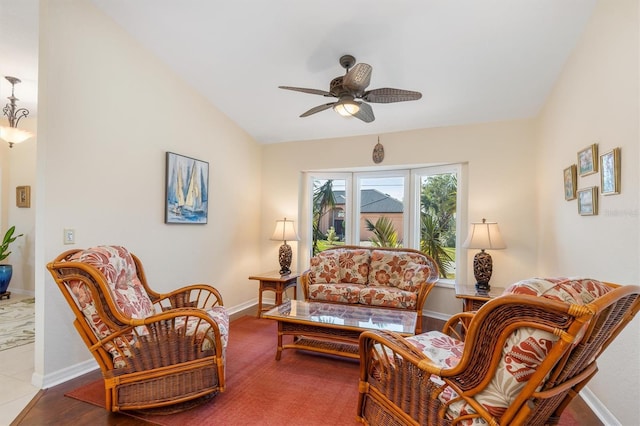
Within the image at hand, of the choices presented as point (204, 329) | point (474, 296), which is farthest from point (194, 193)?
point (474, 296)

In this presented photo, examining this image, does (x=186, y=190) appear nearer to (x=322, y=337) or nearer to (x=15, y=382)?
(x=15, y=382)

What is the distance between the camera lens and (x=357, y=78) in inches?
94.2

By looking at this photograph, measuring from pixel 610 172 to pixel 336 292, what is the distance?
2663 millimetres

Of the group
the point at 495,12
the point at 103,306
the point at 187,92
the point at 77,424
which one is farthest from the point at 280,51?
the point at 77,424

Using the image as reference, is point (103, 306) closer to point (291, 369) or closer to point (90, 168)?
point (90, 168)

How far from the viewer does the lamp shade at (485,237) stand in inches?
138

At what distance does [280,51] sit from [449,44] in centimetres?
150

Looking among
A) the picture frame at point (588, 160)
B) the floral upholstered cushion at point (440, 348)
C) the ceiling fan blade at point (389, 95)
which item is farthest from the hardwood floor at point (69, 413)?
the ceiling fan blade at point (389, 95)

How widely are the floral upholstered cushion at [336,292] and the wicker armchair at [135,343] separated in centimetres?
175

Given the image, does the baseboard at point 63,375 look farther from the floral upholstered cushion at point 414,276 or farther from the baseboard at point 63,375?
the floral upholstered cushion at point 414,276

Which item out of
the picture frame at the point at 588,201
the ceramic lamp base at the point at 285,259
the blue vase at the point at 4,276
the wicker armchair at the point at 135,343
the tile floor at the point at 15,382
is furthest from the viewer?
the blue vase at the point at 4,276

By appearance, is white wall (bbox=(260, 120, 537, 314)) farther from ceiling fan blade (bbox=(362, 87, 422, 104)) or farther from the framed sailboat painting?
the framed sailboat painting

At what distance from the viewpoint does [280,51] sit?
305cm

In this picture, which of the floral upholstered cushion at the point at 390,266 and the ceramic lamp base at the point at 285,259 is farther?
the ceramic lamp base at the point at 285,259
